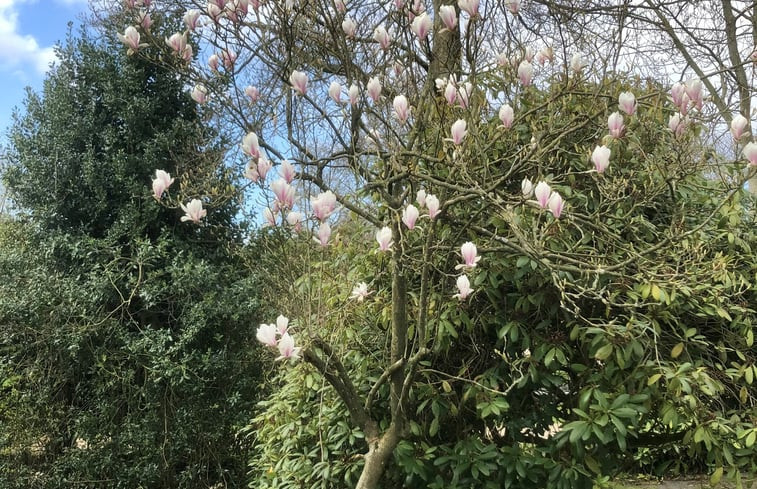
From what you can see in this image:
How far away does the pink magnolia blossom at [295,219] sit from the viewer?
188cm

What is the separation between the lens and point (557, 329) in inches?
93.4

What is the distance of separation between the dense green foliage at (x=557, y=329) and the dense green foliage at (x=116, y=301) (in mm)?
1115

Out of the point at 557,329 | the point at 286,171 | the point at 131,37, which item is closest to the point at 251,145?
the point at 286,171

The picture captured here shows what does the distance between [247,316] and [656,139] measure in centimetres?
270

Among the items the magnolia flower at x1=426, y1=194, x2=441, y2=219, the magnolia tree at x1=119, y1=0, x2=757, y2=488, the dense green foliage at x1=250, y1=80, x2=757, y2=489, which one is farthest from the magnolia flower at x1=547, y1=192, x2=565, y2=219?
the magnolia flower at x1=426, y1=194, x2=441, y2=219

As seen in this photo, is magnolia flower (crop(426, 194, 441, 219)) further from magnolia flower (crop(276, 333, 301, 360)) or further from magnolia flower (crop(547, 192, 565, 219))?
magnolia flower (crop(276, 333, 301, 360))

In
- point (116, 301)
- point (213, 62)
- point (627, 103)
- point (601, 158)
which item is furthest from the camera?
point (116, 301)

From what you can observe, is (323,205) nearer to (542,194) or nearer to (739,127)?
(542,194)

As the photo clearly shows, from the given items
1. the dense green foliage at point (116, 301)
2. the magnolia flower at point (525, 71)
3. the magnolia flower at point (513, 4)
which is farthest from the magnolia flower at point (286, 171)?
the dense green foliage at point (116, 301)

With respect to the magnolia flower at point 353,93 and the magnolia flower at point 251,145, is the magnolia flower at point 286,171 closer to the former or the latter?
the magnolia flower at point 251,145

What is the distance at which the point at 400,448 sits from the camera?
221 centimetres

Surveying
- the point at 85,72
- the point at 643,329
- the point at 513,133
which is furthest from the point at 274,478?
the point at 85,72

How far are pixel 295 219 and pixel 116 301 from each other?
2.32 m

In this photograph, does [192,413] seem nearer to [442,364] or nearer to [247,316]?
[247,316]
